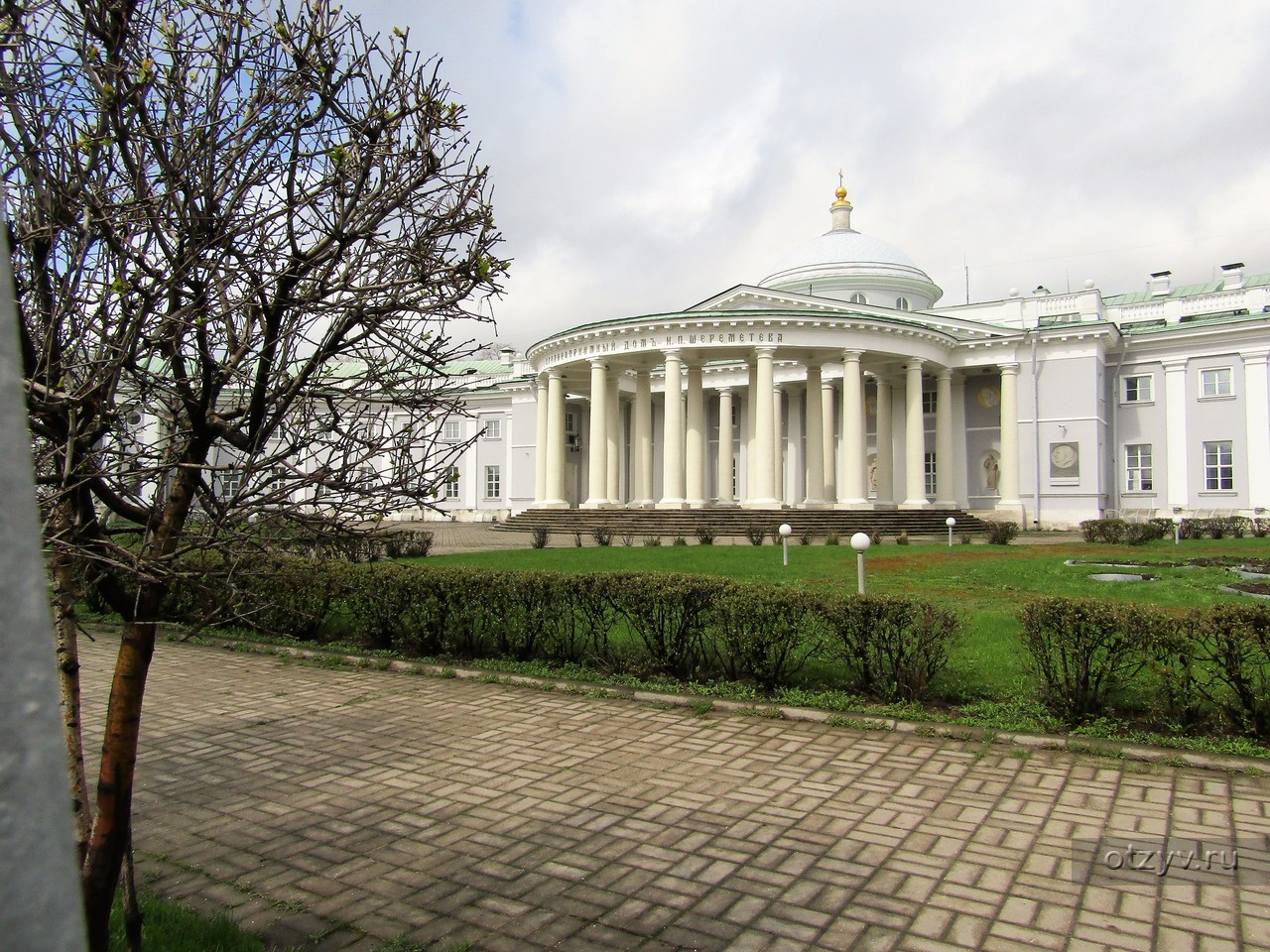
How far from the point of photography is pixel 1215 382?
3653 centimetres

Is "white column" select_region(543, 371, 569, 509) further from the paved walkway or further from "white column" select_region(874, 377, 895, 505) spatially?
the paved walkway

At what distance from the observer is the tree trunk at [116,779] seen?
312cm

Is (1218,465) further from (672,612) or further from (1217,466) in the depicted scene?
(672,612)

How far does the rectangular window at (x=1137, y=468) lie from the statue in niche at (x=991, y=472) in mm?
5289

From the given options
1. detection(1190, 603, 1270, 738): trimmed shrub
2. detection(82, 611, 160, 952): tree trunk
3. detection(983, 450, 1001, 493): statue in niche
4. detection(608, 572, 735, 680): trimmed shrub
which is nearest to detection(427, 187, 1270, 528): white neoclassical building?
detection(983, 450, 1001, 493): statue in niche

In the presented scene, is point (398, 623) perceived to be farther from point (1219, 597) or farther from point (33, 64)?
point (1219, 597)

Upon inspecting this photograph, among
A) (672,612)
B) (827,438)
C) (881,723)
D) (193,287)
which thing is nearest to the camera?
(193,287)

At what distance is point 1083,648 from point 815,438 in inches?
1234

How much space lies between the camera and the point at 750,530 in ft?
89.2

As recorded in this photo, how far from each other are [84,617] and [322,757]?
30.8 ft

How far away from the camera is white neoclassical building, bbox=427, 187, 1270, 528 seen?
34.6m

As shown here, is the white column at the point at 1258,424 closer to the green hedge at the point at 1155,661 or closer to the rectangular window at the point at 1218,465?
the rectangular window at the point at 1218,465

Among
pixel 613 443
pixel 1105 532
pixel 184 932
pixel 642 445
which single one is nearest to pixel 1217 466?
pixel 1105 532

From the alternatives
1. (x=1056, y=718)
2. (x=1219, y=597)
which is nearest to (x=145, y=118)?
(x=1056, y=718)
